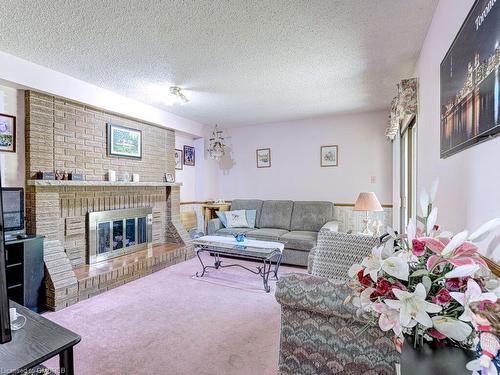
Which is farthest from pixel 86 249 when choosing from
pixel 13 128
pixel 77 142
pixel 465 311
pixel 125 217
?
pixel 465 311

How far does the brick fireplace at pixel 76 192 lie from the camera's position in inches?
111

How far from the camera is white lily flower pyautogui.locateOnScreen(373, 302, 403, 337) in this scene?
2.33ft

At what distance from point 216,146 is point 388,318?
16.1 ft

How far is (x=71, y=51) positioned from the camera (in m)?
2.48

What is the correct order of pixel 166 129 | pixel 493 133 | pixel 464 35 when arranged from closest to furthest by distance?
1. pixel 493 133
2. pixel 464 35
3. pixel 166 129

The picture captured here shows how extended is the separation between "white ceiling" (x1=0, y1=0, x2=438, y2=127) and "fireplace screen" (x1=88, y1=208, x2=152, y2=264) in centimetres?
167

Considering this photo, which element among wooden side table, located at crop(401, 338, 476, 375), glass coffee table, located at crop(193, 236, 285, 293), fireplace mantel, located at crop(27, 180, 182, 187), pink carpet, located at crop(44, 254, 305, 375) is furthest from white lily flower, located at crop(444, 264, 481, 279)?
fireplace mantel, located at crop(27, 180, 182, 187)

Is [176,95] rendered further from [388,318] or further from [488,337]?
[488,337]

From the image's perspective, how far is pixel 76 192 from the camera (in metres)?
3.31

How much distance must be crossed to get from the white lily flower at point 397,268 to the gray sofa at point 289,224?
3246mm

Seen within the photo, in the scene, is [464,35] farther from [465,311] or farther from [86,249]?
[86,249]

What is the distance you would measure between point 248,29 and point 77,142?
2.51 metres

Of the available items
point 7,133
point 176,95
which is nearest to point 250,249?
point 176,95

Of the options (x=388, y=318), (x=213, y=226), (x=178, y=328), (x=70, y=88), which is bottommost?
(x=178, y=328)
